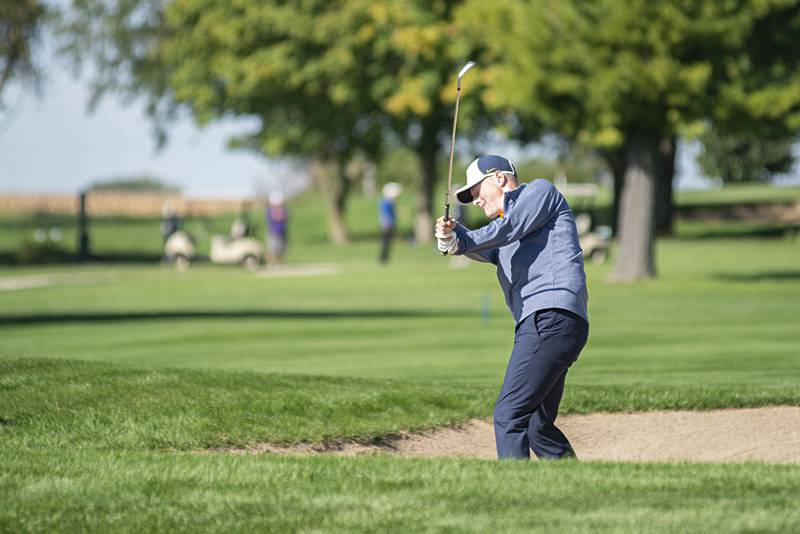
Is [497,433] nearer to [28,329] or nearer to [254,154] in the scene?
[28,329]

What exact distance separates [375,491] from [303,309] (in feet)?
53.9

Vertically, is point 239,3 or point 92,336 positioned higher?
point 239,3

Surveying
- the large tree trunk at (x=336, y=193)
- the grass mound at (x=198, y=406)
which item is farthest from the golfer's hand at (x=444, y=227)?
the large tree trunk at (x=336, y=193)

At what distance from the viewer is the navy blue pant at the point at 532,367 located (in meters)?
7.20

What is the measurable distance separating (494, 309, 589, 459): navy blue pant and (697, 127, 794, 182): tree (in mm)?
70914

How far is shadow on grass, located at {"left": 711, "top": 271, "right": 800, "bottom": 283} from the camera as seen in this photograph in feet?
96.4

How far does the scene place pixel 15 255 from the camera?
4416 cm

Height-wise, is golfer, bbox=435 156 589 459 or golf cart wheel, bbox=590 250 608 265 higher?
golfer, bbox=435 156 589 459

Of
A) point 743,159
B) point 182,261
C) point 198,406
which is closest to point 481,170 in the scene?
point 198,406

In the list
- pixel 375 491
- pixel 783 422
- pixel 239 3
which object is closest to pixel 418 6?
pixel 239 3

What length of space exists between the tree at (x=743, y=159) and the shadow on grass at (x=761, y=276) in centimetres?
4517

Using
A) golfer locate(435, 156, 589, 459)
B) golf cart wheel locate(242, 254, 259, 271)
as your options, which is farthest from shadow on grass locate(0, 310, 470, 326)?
golf cart wheel locate(242, 254, 259, 271)

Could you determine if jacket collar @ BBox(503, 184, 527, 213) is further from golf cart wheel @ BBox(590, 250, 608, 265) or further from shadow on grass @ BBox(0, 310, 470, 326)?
golf cart wheel @ BBox(590, 250, 608, 265)

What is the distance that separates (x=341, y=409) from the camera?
32.3 feet
